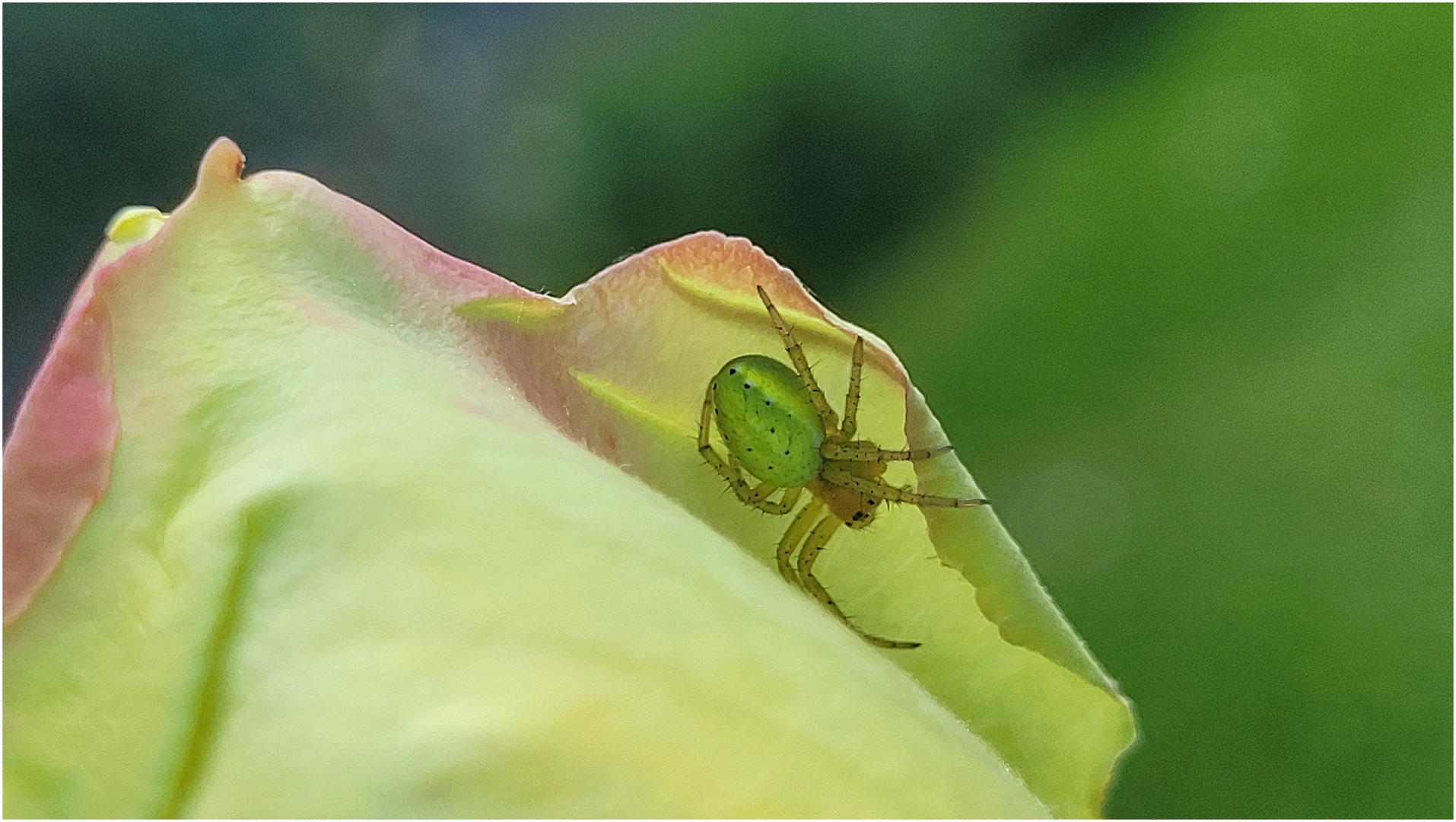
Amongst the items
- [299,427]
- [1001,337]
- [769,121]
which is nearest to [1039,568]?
[1001,337]

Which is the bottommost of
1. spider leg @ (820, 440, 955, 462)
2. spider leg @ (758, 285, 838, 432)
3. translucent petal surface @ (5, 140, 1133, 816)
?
translucent petal surface @ (5, 140, 1133, 816)

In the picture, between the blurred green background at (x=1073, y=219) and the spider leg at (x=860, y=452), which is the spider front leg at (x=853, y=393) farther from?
the blurred green background at (x=1073, y=219)

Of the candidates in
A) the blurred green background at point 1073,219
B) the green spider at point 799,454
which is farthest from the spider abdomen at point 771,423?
the blurred green background at point 1073,219

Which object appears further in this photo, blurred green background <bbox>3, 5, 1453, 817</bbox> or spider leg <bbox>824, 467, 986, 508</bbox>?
blurred green background <bbox>3, 5, 1453, 817</bbox>

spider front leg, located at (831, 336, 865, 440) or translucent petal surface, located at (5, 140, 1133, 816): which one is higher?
spider front leg, located at (831, 336, 865, 440)

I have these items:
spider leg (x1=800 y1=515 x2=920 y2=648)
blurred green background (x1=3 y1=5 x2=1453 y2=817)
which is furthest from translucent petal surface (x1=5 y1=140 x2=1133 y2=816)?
blurred green background (x1=3 y1=5 x2=1453 y2=817)

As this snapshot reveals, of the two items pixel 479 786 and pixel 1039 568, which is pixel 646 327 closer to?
pixel 479 786

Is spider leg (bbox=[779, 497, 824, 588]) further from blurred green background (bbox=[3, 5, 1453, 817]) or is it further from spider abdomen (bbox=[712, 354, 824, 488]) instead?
blurred green background (bbox=[3, 5, 1453, 817])
